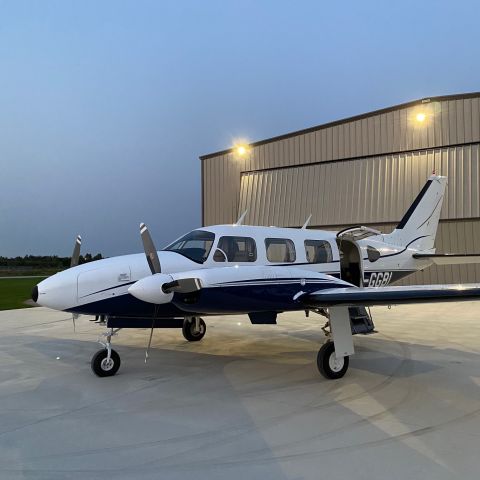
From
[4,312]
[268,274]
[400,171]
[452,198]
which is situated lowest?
[4,312]

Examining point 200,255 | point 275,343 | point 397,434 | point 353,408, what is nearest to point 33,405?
point 200,255

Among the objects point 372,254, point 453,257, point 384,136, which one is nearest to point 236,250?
point 372,254

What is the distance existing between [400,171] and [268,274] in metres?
16.0

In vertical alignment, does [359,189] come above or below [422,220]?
above

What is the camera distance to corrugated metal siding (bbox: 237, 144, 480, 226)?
19297mm

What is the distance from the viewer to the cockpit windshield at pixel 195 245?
7.52 meters

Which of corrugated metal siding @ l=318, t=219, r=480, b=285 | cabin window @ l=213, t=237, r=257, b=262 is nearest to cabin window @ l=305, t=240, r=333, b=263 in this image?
cabin window @ l=213, t=237, r=257, b=262

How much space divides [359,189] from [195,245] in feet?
51.0

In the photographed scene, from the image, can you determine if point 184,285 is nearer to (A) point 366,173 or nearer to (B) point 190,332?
(B) point 190,332

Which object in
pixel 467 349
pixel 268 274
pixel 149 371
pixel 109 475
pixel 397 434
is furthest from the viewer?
pixel 467 349

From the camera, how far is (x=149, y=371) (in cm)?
743

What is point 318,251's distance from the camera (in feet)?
29.3

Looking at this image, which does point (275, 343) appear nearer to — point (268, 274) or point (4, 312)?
point (268, 274)

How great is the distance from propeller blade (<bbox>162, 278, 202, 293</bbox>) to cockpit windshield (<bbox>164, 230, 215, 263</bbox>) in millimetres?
1178
